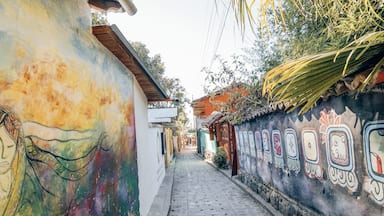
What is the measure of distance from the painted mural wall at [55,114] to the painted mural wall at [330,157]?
320 centimetres

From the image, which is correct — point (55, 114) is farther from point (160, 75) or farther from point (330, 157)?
point (160, 75)

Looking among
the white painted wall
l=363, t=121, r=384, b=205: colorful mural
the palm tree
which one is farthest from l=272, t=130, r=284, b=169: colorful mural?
the palm tree

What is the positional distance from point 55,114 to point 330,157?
12.5 ft

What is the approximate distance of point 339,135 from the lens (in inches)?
167

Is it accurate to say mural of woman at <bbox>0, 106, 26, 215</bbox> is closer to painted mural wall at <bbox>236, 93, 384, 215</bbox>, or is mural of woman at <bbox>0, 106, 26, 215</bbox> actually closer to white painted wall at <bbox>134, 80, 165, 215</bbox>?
painted mural wall at <bbox>236, 93, 384, 215</bbox>

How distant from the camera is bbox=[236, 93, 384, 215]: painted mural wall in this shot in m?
3.49

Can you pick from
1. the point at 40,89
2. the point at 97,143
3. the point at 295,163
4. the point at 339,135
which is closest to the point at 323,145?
the point at 339,135

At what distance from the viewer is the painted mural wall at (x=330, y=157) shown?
3488 millimetres

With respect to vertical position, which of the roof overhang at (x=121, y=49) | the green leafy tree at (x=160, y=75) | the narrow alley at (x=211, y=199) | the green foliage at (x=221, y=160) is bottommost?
the narrow alley at (x=211, y=199)

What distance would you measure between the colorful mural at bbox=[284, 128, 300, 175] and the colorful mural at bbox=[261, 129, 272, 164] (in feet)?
4.40

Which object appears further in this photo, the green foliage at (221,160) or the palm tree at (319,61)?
the green foliage at (221,160)

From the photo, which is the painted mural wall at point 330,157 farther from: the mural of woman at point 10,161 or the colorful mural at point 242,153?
the mural of woman at point 10,161

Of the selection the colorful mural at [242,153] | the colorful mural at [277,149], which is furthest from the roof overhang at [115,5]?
the colorful mural at [242,153]

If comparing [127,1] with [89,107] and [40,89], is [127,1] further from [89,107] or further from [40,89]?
[40,89]
